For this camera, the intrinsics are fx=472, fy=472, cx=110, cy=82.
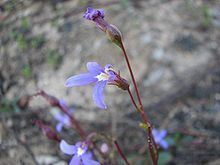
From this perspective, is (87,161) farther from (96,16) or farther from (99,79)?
(96,16)

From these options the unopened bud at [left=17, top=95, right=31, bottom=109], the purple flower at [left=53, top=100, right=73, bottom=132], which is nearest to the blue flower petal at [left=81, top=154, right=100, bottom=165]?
the purple flower at [left=53, top=100, right=73, bottom=132]

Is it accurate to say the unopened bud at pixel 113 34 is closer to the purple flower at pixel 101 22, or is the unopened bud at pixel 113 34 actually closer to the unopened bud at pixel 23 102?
the purple flower at pixel 101 22

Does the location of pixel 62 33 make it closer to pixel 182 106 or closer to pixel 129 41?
pixel 129 41

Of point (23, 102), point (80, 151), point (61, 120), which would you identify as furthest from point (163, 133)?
point (23, 102)

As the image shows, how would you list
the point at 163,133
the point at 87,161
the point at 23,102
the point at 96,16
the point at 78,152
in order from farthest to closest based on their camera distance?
the point at 23,102 < the point at 163,133 < the point at 78,152 < the point at 87,161 < the point at 96,16

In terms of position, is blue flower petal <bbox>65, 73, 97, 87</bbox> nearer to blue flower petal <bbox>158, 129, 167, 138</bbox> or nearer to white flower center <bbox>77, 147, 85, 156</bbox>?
white flower center <bbox>77, 147, 85, 156</bbox>

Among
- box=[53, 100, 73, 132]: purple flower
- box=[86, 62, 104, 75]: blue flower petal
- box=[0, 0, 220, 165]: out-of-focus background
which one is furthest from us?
box=[0, 0, 220, 165]: out-of-focus background
